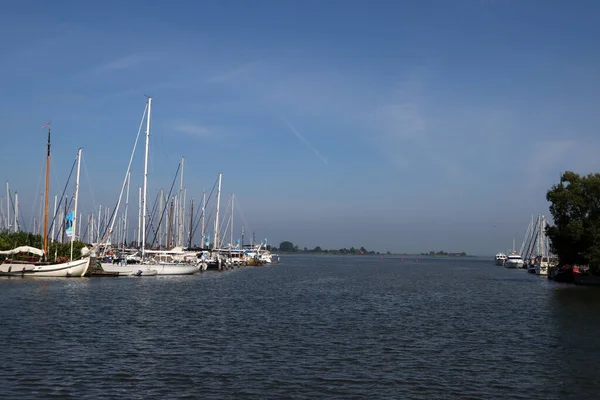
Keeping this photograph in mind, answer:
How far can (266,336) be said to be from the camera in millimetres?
32094

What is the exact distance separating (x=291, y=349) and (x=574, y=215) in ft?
219

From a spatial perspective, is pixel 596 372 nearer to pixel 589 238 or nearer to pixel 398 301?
pixel 398 301

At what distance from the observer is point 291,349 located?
28109 millimetres

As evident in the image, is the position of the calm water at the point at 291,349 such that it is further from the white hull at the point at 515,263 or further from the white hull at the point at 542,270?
the white hull at the point at 515,263

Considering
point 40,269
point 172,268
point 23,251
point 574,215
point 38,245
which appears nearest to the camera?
point 40,269

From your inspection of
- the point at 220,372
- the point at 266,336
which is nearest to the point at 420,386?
the point at 220,372

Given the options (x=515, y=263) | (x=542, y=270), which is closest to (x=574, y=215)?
(x=542, y=270)

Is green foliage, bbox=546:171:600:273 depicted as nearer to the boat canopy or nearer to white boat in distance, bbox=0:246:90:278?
white boat in distance, bbox=0:246:90:278

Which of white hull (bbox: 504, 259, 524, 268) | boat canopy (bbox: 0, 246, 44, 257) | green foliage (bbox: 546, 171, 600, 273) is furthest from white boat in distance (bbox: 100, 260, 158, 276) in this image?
white hull (bbox: 504, 259, 524, 268)

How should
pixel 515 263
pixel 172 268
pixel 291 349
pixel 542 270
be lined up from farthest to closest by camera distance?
pixel 515 263, pixel 542 270, pixel 172 268, pixel 291 349

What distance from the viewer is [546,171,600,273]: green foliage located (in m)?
78.4

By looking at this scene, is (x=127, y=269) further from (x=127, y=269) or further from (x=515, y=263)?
(x=515, y=263)

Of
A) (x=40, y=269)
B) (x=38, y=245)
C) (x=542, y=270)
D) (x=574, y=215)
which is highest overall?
(x=574, y=215)

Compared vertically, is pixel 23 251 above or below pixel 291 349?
above
